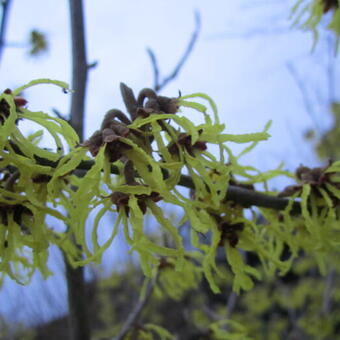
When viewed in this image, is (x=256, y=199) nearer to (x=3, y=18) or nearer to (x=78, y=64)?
(x=78, y=64)

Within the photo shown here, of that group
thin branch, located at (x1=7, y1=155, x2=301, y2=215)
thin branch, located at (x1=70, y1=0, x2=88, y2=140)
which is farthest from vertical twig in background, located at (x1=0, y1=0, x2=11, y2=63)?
thin branch, located at (x1=7, y1=155, x2=301, y2=215)

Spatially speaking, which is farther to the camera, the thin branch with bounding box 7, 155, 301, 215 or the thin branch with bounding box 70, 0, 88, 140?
the thin branch with bounding box 70, 0, 88, 140

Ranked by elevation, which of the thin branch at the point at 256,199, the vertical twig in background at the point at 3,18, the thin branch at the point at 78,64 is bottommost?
the thin branch at the point at 256,199

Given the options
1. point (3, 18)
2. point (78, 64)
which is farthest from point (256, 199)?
point (3, 18)

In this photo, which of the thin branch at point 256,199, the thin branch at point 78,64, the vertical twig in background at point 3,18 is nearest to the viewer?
the thin branch at point 256,199

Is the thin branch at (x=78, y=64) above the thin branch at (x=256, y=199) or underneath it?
above

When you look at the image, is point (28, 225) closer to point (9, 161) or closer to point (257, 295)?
point (9, 161)

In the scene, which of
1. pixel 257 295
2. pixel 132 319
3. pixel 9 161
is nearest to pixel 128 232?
pixel 9 161

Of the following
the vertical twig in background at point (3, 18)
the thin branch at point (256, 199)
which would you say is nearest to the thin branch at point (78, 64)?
the vertical twig in background at point (3, 18)

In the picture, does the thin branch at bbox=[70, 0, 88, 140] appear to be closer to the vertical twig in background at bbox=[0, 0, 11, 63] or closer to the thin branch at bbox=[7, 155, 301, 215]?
the vertical twig in background at bbox=[0, 0, 11, 63]

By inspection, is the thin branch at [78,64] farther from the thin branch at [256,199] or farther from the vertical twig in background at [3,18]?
the thin branch at [256,199]

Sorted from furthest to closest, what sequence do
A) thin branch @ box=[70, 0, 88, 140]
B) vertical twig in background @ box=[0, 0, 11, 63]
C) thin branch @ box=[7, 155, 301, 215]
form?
vertical twig in background @ box=[0, 0, 11, 63] → thin branch @ box=[70, 0, 88, 140] → thin branch @ box=[7, 155, 301, 215]
